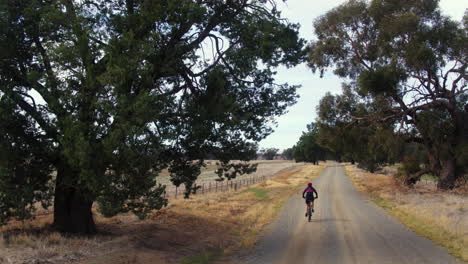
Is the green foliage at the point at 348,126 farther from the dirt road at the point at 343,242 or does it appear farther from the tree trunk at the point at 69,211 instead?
the tree trunk at the point at 69,211

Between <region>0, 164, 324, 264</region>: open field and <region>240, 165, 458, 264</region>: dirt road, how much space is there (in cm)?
109

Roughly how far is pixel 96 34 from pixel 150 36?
1.38m

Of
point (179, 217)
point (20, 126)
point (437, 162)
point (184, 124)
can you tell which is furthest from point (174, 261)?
point (437, 162)

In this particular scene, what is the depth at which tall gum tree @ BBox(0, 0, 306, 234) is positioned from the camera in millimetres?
9867

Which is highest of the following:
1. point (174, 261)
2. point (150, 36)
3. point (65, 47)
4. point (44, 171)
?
point (150, 36)

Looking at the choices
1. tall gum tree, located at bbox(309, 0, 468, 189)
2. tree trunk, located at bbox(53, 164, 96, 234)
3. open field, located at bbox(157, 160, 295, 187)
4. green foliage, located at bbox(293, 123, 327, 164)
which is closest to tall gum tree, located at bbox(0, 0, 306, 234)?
tree trunk, located at bbox(53, 164, 96, 234)

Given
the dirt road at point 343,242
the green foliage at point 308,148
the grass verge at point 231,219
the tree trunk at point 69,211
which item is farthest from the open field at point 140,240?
the green foliage at point 308,148

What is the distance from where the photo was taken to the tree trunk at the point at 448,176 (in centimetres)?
3369

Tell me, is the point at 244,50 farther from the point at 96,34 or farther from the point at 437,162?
the point at 437,162

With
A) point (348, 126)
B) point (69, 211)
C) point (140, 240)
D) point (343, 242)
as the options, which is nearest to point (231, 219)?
point (140, 240)

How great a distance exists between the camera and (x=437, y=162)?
35.9 m

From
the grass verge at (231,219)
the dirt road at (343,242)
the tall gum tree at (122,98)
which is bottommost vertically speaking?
the grass verge at (231,219)

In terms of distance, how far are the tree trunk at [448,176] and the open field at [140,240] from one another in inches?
772

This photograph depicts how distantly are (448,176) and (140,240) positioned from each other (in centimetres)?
2888
